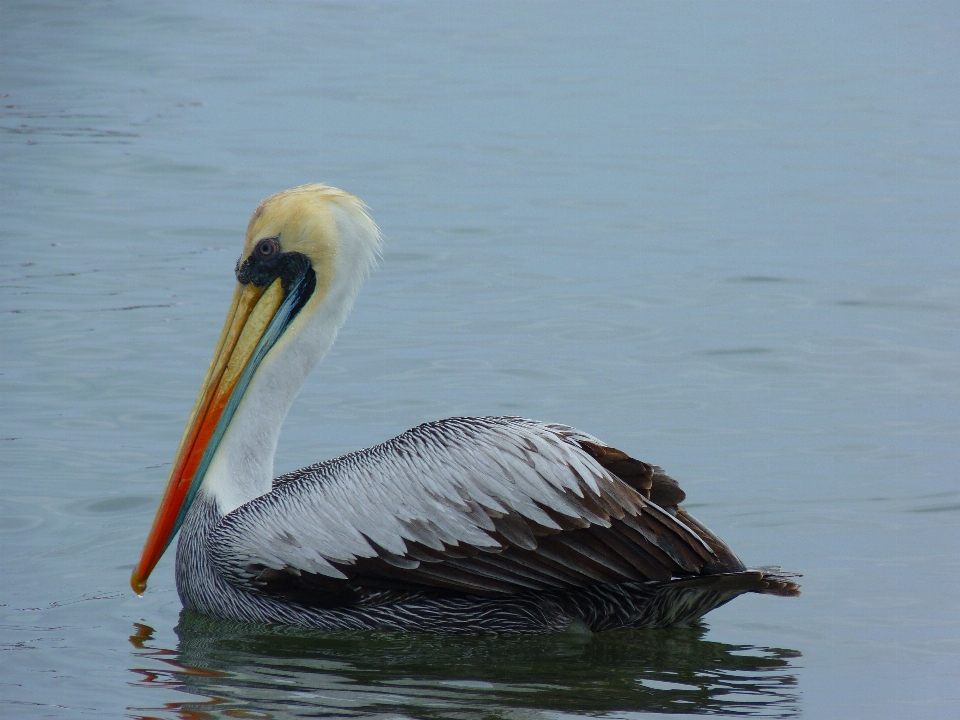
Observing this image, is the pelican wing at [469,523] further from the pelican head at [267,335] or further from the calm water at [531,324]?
the pelican head at [267,335]

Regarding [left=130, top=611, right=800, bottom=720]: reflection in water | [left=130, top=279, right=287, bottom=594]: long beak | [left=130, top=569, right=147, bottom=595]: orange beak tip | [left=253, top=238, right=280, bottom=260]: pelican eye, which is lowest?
[left=130, top=611, right=800, bottom=720]: reflection in water

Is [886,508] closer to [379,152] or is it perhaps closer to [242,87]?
[379,152]

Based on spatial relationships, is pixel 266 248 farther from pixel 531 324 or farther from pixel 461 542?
pixel 531 324

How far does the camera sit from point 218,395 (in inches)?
226

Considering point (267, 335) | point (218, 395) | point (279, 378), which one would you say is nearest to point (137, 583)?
point (218, 395)

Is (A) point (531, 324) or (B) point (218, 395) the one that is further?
(A) point (531, 324)

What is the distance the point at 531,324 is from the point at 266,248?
3773 mm

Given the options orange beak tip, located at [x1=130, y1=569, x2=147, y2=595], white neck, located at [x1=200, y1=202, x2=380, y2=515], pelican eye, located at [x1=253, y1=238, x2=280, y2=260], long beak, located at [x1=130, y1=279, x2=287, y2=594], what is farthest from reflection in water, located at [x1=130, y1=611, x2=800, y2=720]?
pelican eye, located at [x1=253, y1=238, x2=280, y2=260]

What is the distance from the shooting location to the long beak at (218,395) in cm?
560

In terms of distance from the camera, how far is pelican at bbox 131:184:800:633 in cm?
491

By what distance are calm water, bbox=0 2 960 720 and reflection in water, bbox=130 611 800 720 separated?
0.01 meters

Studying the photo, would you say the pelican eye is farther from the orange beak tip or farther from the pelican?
the orange beak tip

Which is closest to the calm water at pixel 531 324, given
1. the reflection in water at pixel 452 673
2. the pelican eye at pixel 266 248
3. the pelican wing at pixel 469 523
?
the reflection in water at pixel 452 673

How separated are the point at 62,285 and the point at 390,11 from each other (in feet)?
49.3
